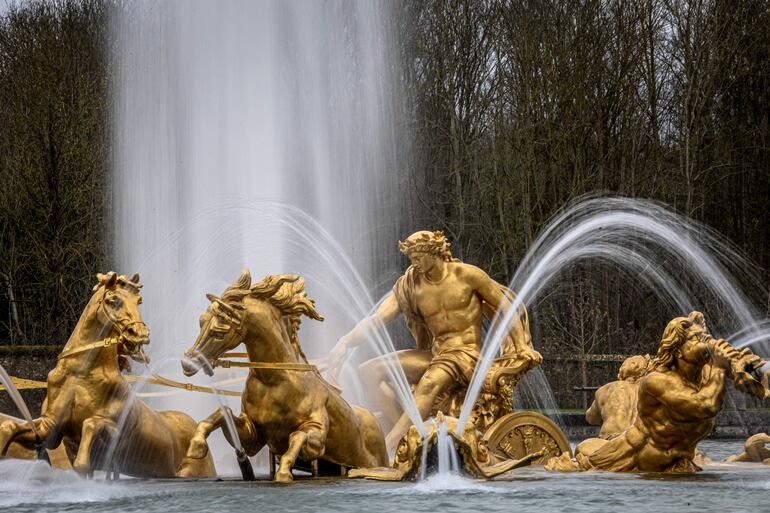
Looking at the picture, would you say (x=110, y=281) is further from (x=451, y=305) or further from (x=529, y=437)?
(x=529, y=437)

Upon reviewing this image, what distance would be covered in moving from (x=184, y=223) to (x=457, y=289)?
5841 mm

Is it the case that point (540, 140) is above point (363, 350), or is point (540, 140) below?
above

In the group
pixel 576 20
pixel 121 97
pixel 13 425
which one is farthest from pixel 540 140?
pixel 13 425

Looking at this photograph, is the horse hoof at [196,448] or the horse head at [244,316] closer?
the horse hoof at [196,448]

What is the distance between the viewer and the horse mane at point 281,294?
298 inches

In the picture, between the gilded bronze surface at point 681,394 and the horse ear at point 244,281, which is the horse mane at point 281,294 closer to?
the horse ear at point 244,281

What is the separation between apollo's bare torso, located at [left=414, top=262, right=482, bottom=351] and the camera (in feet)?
31.8

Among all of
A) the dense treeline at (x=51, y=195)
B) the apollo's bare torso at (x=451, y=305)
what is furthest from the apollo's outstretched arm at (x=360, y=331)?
the dense treeline at (x=51, y=195)

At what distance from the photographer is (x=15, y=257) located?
23.0 metres

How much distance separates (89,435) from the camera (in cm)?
757

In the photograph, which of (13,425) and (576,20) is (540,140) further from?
(13,425)

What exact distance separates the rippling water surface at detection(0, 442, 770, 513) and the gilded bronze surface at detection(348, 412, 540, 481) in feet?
0.42

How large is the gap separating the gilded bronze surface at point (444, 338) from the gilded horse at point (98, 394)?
2.00m

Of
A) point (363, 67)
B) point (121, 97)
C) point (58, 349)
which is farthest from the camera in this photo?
point (363, 67)
